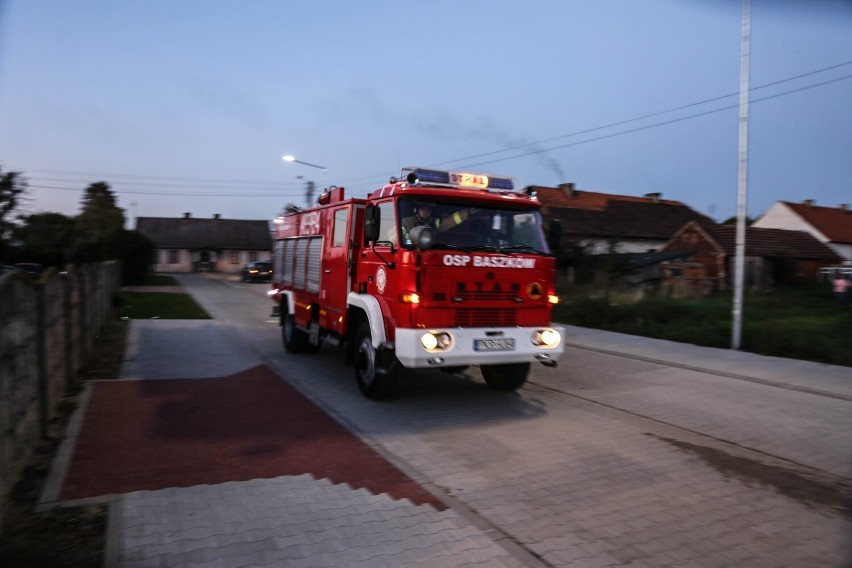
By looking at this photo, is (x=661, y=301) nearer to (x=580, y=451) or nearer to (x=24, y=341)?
(x=580, y=451)

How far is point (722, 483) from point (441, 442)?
2571 mm

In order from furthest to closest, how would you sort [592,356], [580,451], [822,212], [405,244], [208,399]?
1. [822,212]
2. [592,356]
3. [208,399]
4. [405,244]
5. [580,451]

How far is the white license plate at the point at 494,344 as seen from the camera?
24.1 feet

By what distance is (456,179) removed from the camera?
809 cm

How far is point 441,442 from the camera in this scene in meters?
6.39

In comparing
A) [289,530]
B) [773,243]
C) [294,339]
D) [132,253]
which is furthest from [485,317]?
[773,243]

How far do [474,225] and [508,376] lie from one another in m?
2.27

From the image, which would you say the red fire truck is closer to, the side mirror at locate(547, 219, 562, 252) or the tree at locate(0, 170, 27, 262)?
the side mirror at locate(547, 219, 562, 252)

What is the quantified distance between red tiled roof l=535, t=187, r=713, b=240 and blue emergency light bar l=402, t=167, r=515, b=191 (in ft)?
92.3

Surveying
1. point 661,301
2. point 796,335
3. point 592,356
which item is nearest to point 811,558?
point 592,356

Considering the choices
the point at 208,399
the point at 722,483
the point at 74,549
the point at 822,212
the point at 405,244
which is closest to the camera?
the point at 74,549

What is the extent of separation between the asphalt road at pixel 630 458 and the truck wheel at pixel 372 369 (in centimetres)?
24

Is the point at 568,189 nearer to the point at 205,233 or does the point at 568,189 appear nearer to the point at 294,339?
the point at 294,339

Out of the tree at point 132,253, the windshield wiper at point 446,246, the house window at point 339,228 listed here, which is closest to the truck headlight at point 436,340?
the windshield wiper at point 446,246
